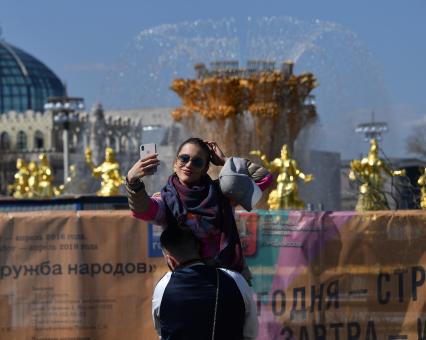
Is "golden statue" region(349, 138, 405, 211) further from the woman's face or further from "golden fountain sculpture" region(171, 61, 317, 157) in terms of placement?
the woman's face

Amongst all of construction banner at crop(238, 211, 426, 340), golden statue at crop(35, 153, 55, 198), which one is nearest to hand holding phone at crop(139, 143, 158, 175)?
construction banner at crop(238, 211, 426, 340)

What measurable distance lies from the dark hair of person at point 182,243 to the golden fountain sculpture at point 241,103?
25139mm

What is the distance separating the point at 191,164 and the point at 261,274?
238cm

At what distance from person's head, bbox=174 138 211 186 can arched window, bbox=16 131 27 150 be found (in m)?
84.6

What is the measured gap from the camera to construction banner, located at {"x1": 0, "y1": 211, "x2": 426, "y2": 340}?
7.43 m

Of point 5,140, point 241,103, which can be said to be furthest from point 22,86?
point 241,103

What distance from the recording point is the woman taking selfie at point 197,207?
525 centimetres

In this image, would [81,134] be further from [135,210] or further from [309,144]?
[135,210]

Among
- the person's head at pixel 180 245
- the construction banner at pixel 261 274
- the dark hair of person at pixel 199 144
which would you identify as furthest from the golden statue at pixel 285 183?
the person's head at pixel 180 245

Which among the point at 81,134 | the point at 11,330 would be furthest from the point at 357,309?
the point at 81,134

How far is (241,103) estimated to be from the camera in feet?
100

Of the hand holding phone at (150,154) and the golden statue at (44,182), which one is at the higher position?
the hand holding phone at (150,154)

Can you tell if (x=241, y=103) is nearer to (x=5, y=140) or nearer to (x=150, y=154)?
(x=150, y=154)

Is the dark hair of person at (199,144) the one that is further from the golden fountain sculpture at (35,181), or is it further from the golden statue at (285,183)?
the golden fountain sculpture at (35,181)
